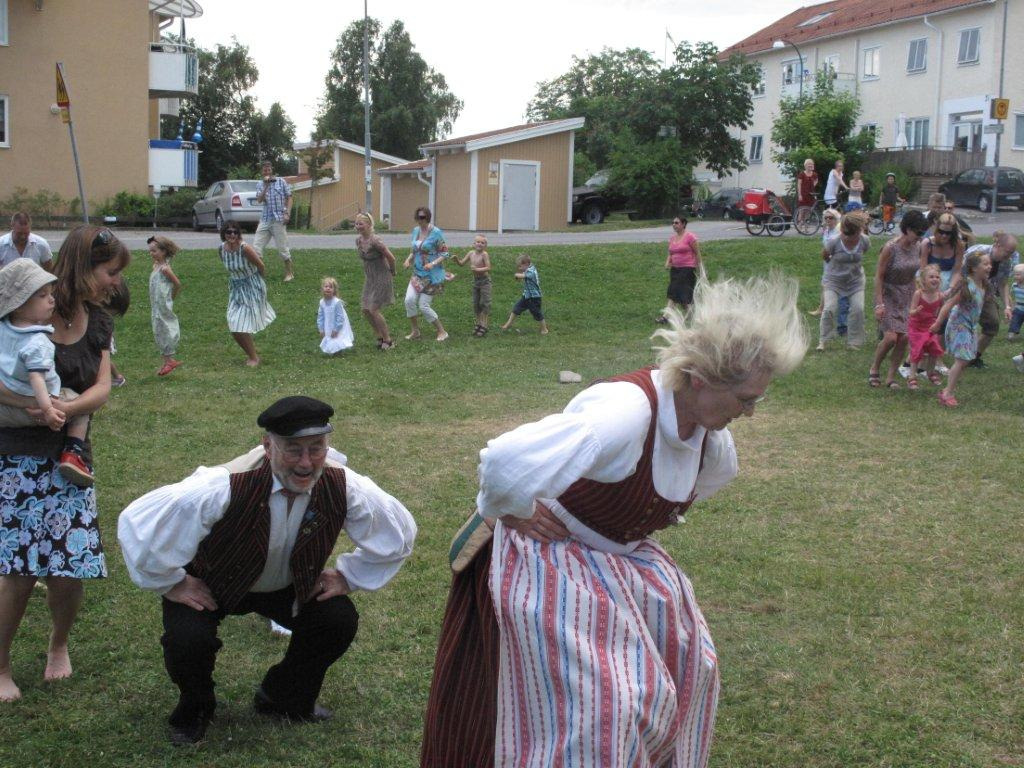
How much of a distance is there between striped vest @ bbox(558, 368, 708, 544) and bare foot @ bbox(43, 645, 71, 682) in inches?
107

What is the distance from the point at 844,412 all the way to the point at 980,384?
2308mm

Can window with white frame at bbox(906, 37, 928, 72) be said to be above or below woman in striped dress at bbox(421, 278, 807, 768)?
above

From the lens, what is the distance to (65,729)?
415 cm

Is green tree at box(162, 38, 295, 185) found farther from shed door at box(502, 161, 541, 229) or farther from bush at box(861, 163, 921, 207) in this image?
bush at box(861, 163, 921, 207)

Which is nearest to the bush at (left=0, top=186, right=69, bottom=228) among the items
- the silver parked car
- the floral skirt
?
the silver parked car

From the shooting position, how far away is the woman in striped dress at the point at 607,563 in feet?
8.99

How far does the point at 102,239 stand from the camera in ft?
14.3

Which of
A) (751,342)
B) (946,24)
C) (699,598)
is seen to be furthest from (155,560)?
(946,24)

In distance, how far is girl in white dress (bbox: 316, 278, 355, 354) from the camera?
1392 cm

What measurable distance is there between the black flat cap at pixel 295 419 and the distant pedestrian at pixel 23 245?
8262 millimetres

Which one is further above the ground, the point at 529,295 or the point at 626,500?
the point at 626,500

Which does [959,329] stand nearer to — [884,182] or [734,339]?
[734,339]

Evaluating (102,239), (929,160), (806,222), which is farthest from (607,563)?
(929,160)

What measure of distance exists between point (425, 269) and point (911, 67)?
34648 millimetres
